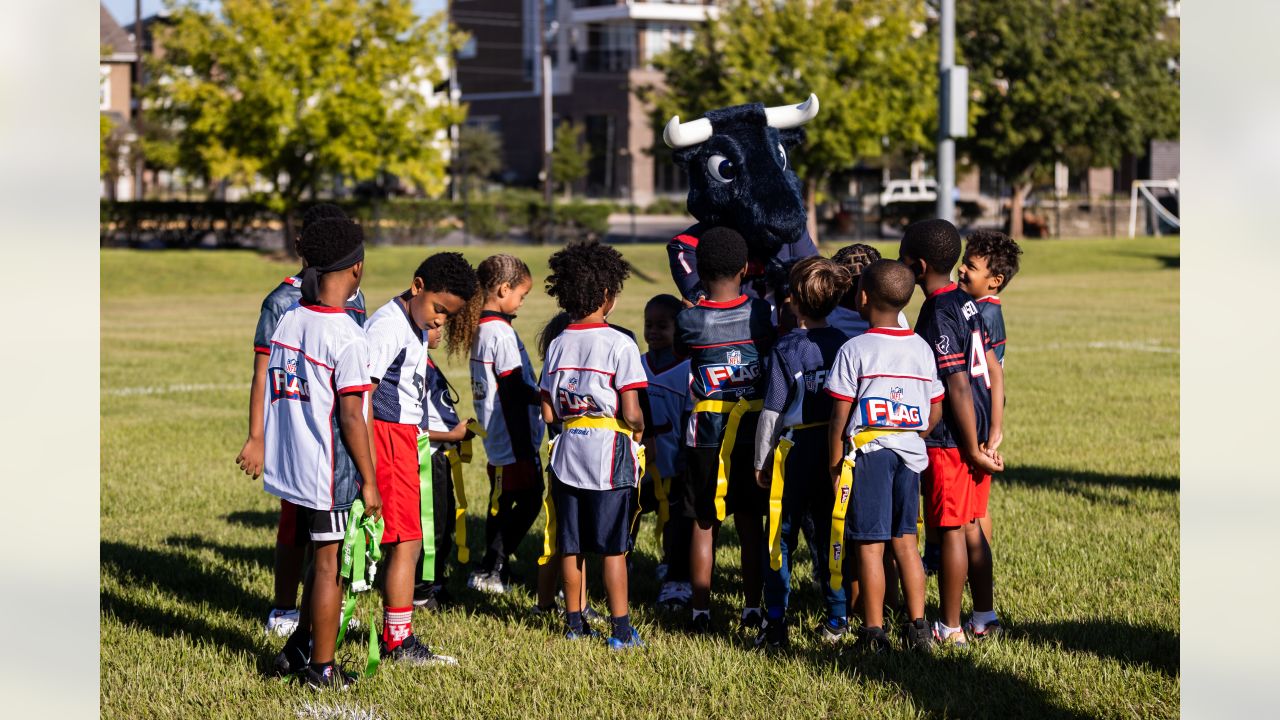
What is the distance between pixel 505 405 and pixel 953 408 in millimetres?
2049

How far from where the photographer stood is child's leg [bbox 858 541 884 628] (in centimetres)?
509

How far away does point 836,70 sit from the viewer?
137 feet

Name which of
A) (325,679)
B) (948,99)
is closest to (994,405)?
(325,679)

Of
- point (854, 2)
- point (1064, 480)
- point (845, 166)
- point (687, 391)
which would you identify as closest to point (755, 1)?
point (854, 2)

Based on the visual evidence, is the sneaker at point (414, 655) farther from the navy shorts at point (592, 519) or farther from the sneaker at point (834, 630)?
the sneaker at point (834, 630)

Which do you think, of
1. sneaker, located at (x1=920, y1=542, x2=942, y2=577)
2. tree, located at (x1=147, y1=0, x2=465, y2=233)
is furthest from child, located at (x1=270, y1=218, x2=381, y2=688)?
tree, located at (x1=147, y1=0, x2=465, y2=233)

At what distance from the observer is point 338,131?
118 ft

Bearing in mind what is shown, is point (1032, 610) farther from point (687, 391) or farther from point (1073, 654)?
point (687, 391)

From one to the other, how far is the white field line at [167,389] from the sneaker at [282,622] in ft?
28.8

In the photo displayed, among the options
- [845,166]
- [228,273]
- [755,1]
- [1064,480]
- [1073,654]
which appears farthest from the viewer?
[755,1]

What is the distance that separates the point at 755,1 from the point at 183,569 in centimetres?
4208

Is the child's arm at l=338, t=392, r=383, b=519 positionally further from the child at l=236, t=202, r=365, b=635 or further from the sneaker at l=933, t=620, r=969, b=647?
the sneaker at l=933, t=620, r=969, b=647

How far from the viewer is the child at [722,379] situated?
17.8ft

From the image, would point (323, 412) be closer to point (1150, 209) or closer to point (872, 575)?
point (872, 575)
